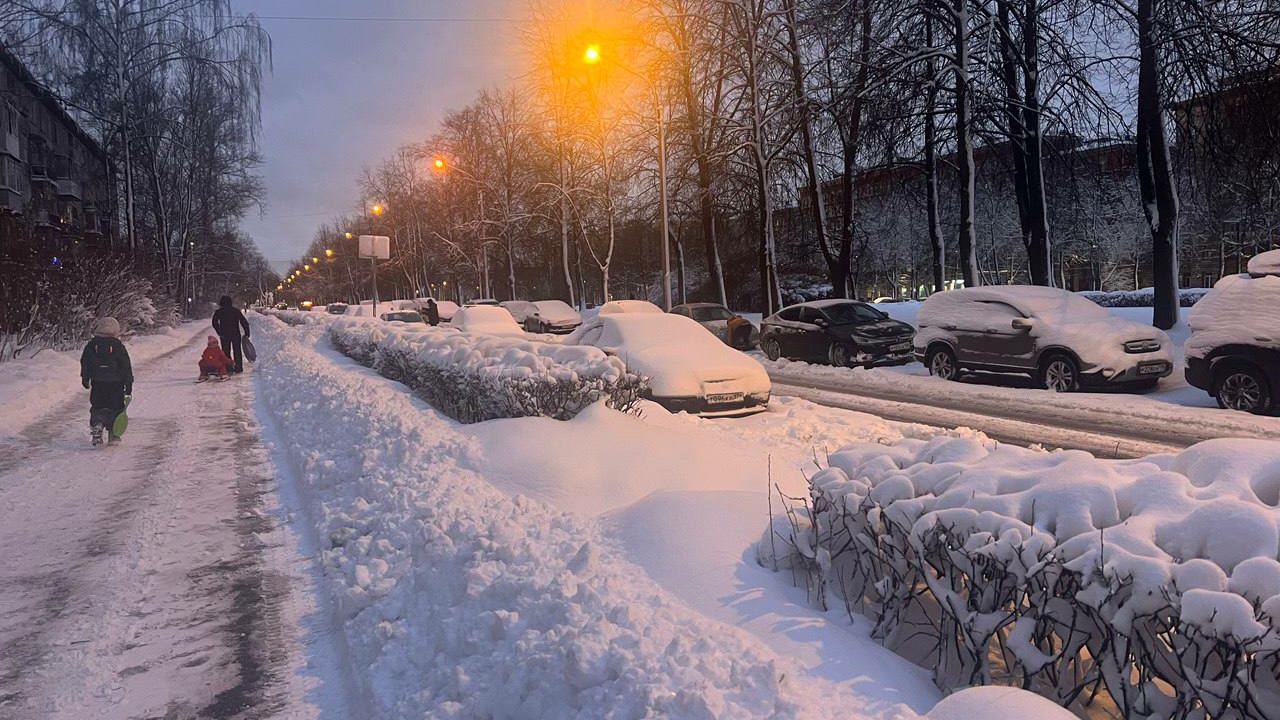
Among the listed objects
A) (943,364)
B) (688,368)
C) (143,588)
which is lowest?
(143,588)

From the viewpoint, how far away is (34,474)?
313 inches

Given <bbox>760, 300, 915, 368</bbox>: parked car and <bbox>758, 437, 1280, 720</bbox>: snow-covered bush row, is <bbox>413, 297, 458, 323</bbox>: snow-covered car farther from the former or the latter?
<bbox>758, 437, 1280, 720</bbox>: snow-covered bush row

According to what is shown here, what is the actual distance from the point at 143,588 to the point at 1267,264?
13136 mm

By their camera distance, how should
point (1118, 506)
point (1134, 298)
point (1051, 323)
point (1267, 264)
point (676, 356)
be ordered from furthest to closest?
1. point (1134, 298)
2. point (1051, 323)
3. point (676, 356)
4. point (1267, 264)
5. point (1118, 506)

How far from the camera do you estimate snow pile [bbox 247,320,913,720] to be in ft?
8.70

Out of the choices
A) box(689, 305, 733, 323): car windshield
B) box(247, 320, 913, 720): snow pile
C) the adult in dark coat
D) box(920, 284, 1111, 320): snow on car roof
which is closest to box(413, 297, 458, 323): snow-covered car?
box(689, 305, 733, 323): car windshield

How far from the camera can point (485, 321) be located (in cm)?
2422

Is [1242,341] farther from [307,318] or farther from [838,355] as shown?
[307,318]

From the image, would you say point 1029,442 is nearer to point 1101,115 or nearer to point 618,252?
point 1101,115

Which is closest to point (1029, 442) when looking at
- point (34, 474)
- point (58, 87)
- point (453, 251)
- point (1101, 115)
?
point (34, 474)

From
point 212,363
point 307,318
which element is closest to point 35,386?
point 212,363

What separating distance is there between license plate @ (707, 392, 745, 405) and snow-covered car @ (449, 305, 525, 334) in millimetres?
13763

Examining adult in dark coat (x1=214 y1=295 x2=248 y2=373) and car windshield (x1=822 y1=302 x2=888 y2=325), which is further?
adult in dark coat (x1=214 y1=295 x2=248 y2=373)

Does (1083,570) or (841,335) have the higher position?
(841,335)
